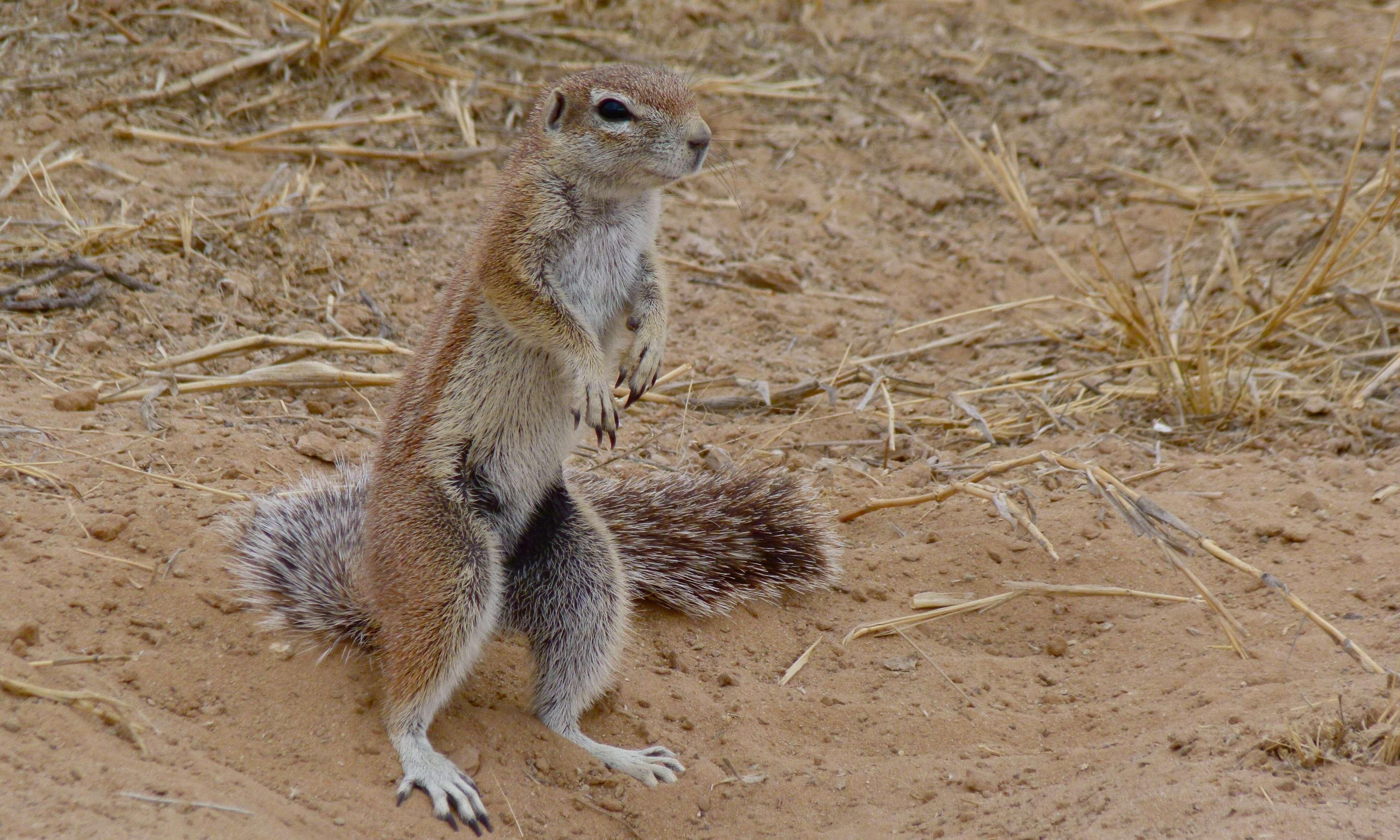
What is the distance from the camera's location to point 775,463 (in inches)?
200

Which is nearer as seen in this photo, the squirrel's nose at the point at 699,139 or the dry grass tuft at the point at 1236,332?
the squirrel's nose at the point at 699,139

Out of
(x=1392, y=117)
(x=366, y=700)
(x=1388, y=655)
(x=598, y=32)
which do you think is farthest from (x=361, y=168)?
(x=1392, y=117)

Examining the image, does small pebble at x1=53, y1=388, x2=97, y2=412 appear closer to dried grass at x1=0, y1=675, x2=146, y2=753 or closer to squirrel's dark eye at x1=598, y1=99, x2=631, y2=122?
dried grass at x1=0, y1=675, x2=146, y2=753

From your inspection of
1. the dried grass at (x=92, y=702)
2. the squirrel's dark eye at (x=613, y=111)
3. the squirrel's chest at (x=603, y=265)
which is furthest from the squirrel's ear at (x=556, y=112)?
the dried grass at (x=92, y=702)

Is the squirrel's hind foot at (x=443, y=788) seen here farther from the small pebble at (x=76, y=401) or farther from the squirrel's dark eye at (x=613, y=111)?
the small pebble at (x=76, y=401)

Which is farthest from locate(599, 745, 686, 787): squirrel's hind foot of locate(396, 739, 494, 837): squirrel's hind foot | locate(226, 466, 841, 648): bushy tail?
locate(226, 466, 841, 648): bushy tail

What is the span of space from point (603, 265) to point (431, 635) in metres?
1.26

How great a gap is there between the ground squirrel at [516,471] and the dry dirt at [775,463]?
0.15 metres

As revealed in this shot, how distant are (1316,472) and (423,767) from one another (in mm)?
3455

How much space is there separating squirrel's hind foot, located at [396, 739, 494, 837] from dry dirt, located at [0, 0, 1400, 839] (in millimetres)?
50

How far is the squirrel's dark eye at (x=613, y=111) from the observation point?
3584mm

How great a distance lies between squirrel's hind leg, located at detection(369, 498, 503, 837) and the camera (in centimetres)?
337

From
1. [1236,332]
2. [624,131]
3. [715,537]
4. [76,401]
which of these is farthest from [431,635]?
[1236,332]

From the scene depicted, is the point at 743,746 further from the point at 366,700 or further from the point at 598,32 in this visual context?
the point at 598,32
